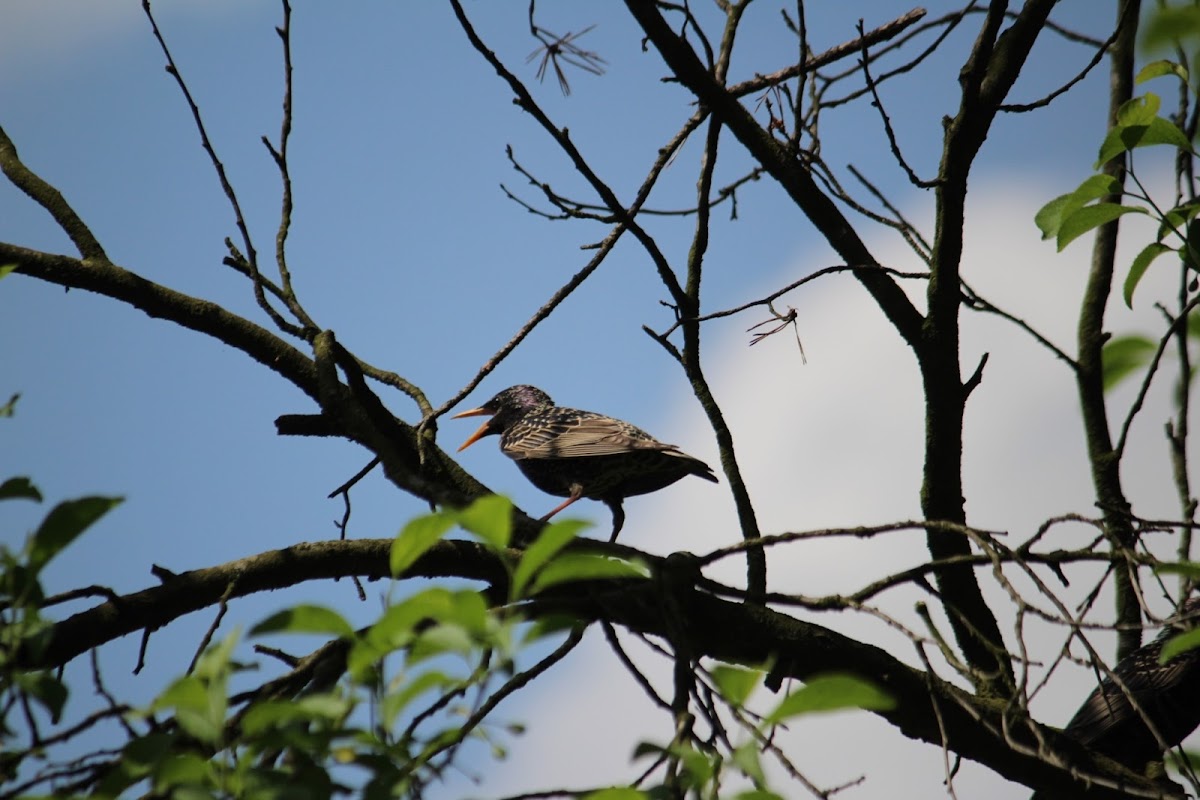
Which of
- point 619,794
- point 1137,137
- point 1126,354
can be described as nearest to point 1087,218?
point 1137,137

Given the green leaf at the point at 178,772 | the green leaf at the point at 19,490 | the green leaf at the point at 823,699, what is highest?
the green leaf at the point at 19,490

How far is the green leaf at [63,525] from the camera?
49.6 inches

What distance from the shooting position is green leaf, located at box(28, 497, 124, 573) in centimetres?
126

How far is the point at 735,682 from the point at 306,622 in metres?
0.44

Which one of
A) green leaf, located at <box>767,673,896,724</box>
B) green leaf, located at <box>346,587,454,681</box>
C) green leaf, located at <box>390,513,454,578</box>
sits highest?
green leaf, located at <box>390,513,454,578</box>

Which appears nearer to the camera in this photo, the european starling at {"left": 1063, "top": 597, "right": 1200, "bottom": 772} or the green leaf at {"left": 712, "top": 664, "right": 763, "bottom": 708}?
the green leaf at {"left": 712, "top": 664, "right": 763, "bottom": 708}

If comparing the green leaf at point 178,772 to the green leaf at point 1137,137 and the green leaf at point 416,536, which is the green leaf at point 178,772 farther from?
the green leaf at point 1137,137

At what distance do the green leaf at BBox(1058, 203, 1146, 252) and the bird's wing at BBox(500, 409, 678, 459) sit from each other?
9.73 feet

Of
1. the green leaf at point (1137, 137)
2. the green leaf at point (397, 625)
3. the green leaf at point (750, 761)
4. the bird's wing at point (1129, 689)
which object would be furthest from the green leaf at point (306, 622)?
the bird's wing at point (1129, 689)

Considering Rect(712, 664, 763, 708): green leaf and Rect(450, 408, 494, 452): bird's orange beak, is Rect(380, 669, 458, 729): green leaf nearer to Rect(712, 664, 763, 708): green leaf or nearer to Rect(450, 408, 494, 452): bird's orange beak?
Rect(712, 664, 763, 708): green leaf

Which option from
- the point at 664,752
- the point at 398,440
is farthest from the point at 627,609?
the point at 664,752

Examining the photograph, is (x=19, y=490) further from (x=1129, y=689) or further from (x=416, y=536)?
(x=1129, y=689)

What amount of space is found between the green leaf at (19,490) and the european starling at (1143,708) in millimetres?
2805

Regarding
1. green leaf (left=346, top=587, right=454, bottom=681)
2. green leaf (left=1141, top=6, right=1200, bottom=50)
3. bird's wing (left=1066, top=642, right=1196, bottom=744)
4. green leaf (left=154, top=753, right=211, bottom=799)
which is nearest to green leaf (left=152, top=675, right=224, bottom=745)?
green leaf (left=154, top=753, right=211, bottom=799)
